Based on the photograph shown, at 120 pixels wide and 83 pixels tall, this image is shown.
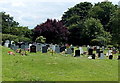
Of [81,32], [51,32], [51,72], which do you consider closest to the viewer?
[51,72]

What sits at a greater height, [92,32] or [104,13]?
[104,13]

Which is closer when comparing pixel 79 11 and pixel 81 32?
pixel 81 32

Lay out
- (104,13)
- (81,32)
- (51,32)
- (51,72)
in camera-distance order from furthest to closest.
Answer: (104,13) < (81,32) < (51,32) < (51,72)

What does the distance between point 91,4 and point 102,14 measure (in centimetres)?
1771

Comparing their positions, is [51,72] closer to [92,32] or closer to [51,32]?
[51,32]

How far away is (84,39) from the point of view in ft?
208

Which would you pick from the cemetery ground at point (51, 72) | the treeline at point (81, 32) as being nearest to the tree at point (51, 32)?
the treeline at point (81, 32)

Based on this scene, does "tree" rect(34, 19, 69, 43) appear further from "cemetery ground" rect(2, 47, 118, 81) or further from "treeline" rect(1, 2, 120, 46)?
"cemetery ground" rect(2, 47, 118, 81)

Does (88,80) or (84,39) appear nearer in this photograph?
(88,80)

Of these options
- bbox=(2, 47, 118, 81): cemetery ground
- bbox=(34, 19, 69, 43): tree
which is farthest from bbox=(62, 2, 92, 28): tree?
bbox=(2, 47, 118, 81): cemetery ground

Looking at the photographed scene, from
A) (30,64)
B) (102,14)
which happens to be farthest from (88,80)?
(102,14)

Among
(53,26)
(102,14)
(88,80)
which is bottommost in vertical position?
(88,80)

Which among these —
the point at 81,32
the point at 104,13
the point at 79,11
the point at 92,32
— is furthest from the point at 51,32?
the point at 79,11

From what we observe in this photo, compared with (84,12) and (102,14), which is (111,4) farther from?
(84,12)
